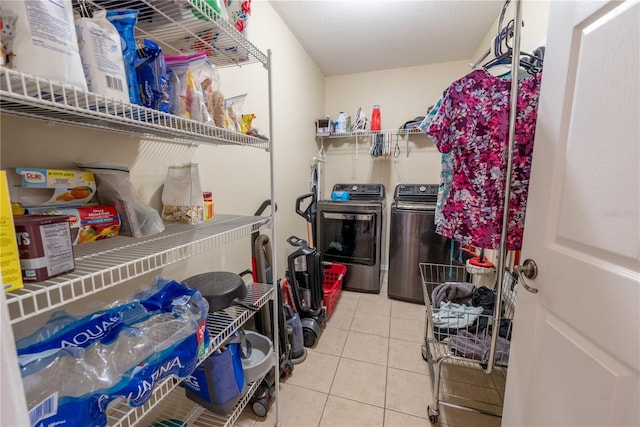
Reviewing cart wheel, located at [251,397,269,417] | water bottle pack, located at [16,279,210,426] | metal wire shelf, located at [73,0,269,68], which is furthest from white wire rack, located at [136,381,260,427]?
metal wire shelf, located at [73,0,269,68]

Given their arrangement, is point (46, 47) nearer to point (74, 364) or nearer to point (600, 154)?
point (74, 364)

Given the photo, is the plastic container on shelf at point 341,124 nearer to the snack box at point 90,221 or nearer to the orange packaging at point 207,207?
the orange packaging at point 207,207

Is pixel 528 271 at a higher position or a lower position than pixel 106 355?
higher

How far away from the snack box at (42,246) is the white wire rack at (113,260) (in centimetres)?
2

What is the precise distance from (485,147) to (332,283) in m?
1.85

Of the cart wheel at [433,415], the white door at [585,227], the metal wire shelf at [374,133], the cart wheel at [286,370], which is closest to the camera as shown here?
the white door at [585,227]

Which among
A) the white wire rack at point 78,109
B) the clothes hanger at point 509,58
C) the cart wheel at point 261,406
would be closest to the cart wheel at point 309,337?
the cart wheel at point 261,406

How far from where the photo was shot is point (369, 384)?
154 centimetres

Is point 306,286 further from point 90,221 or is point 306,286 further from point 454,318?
point 90,221

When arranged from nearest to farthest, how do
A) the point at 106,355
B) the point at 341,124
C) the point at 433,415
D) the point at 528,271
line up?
the point at 106,355, the point at 528,271, the point at 433,415, the point at 341,124

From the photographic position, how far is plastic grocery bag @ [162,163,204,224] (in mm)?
1037

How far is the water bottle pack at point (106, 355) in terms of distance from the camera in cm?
52

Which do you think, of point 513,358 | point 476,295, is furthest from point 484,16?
point 513,358

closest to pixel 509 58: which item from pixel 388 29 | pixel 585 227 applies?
pixel 585 227
